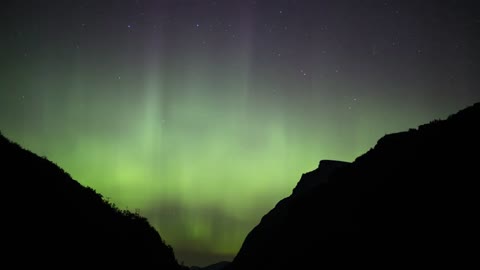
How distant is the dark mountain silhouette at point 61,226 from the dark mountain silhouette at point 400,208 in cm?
1642

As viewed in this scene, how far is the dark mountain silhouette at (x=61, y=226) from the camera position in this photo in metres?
10.7

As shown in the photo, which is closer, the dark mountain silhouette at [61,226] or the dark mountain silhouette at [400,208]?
the dark mountain silhouette at [61,226]

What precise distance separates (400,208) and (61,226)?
2489 centimetres

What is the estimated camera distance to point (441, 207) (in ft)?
74.2

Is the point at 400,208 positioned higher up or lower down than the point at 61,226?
higher up

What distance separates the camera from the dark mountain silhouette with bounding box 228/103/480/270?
2100cm

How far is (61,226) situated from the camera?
42.3ft

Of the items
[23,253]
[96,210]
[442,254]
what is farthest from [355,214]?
[23,253]

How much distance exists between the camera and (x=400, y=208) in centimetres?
2677

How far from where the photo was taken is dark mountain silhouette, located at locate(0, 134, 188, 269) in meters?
10.7

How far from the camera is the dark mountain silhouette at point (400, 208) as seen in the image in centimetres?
2100

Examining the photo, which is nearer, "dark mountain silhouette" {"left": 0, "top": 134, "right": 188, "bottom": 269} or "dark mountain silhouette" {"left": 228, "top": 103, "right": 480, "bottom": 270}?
"dark mountain silhouette" {"left": 0, "top": 134, "right": 188, "bottom": 269}

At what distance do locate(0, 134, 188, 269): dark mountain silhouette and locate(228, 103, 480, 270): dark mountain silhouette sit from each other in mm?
16420

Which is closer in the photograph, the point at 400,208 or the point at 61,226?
the point at 61,226
